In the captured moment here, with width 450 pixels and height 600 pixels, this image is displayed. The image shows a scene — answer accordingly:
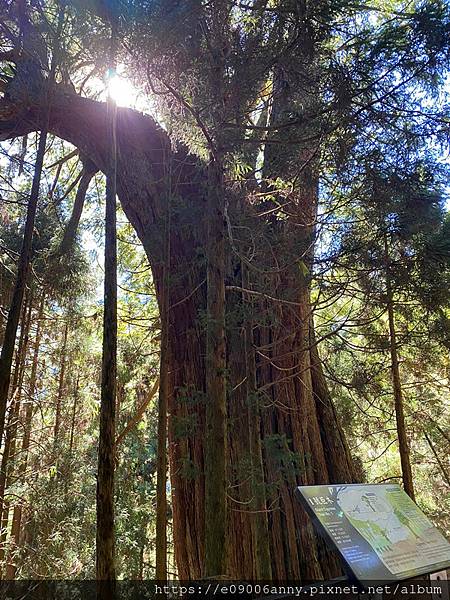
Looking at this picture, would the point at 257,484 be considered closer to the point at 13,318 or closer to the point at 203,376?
the point at 203,376

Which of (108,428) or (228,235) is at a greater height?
(228,235)

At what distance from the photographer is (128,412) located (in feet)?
21.0

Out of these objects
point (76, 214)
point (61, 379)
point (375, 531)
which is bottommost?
point (375, 531)

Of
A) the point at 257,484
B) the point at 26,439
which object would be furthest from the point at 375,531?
the point at 26,439

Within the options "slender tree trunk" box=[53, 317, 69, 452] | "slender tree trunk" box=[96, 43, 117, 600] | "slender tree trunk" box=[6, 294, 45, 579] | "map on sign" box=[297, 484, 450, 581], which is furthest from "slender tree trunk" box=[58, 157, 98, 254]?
"map on sign" box=[297, 484, 450, 581]

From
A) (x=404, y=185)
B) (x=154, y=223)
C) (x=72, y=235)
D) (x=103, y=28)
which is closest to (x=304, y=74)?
(x=404, y=185)

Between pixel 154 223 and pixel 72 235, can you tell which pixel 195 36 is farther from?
pixel 72 235

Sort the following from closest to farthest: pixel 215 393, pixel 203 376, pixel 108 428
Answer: pixel 108 428
pixel 215 393
pixel 203 376

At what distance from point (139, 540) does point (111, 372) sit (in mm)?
5548

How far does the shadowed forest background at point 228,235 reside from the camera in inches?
94.7

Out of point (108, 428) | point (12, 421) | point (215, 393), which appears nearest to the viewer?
point (108, 428)

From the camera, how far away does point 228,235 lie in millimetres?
3143

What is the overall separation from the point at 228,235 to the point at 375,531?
204 cm

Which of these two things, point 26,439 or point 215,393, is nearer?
point 215,393
